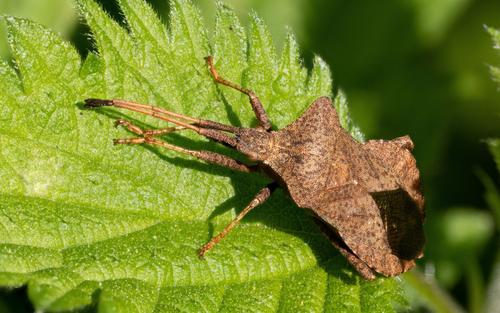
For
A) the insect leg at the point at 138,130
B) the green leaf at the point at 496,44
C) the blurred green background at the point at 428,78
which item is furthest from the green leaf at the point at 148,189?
the blurred green background at the point at 428,78

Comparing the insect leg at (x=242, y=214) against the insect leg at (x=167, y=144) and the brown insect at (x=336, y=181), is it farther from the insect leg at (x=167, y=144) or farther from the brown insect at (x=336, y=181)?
Result: the insect leg at (x=167, y=144)

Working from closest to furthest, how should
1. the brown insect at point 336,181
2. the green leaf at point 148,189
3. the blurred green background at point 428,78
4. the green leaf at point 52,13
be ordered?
the green leaf at point 148,189
the brown insect at point 336,181
the blurred green background at point 428,78
the green leaf at point 52,13

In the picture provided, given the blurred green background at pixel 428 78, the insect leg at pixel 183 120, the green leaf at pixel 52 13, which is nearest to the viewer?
the insect leg at pixel 183 120

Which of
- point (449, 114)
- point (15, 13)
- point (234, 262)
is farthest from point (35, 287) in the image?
point (449, 114)

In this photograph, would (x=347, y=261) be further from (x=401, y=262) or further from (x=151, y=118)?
(x=151, y=118)

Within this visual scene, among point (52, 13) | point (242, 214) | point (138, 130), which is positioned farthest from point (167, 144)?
point (52, 13)

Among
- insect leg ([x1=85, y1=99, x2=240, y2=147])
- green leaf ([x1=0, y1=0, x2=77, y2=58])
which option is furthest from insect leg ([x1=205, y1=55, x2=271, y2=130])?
green leaf ([x1=0, y1=0, x2=77, y2=58])
